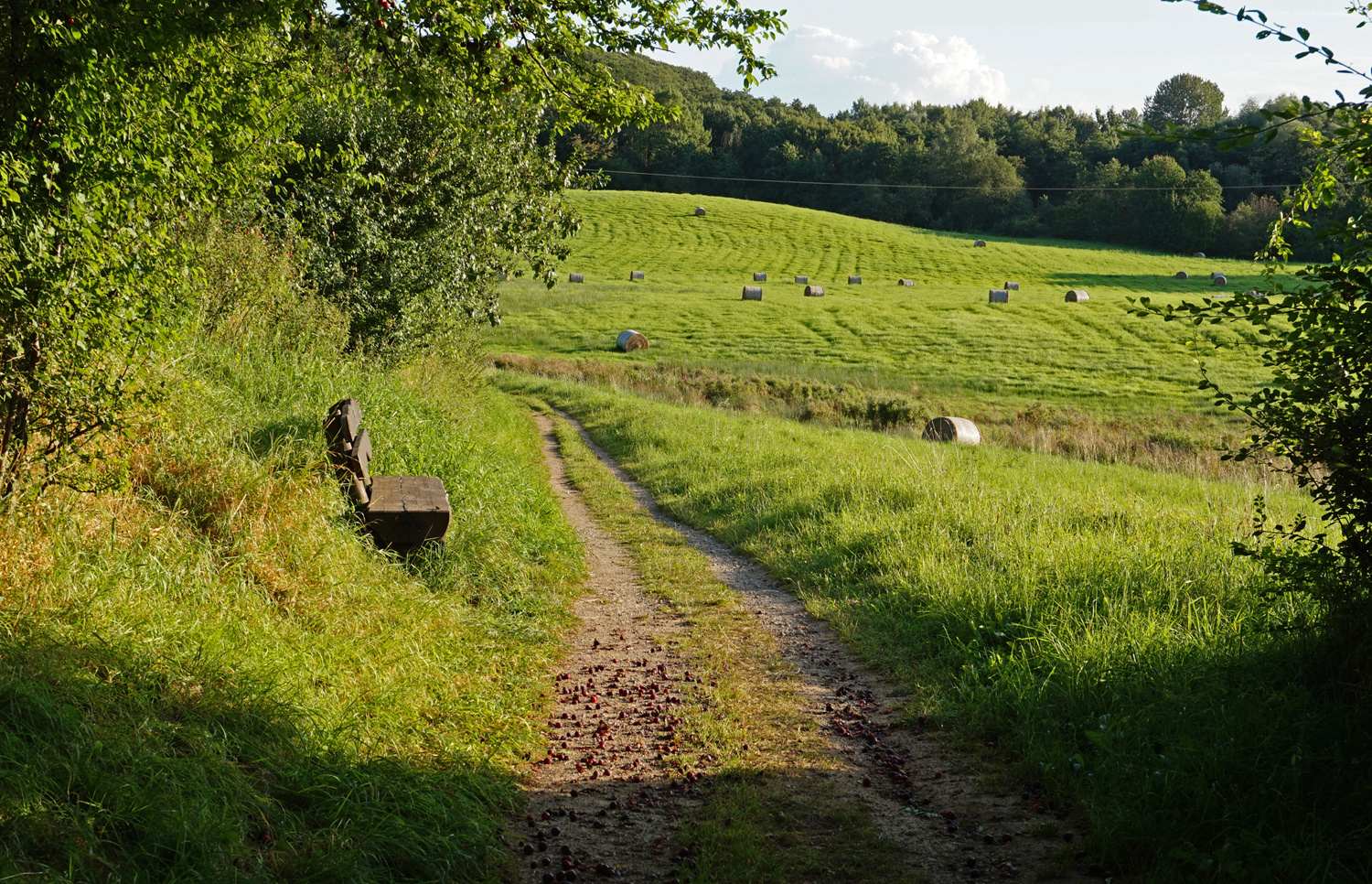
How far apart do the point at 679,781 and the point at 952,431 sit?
16810 millimetres

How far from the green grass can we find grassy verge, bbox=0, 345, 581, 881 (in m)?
4.63

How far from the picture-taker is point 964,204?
97.4 meters

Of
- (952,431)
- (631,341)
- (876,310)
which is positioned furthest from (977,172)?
(952,431)

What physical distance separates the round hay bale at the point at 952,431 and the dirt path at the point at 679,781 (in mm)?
13558

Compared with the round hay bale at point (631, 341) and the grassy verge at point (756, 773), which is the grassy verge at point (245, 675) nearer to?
the grassy verge at point (756, 773)

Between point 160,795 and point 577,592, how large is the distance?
525cm

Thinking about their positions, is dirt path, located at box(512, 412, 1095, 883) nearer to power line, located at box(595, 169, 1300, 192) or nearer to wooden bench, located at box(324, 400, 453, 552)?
wooden bench, located at box(324, 400, 453, 552)

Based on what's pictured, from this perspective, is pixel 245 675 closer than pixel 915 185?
Yes

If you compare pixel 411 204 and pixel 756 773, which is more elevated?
pixel 411 204

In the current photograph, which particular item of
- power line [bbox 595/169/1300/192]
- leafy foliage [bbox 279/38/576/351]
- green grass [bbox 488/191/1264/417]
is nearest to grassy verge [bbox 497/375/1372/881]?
green grass [bbox 488/191/1264/417]

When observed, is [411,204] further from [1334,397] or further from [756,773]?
[1334,397]

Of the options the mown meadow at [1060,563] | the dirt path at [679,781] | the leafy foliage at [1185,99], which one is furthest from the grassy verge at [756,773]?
the leafy foliage at [1185,99]

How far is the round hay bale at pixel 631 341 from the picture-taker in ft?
122

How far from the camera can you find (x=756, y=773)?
493 cm
